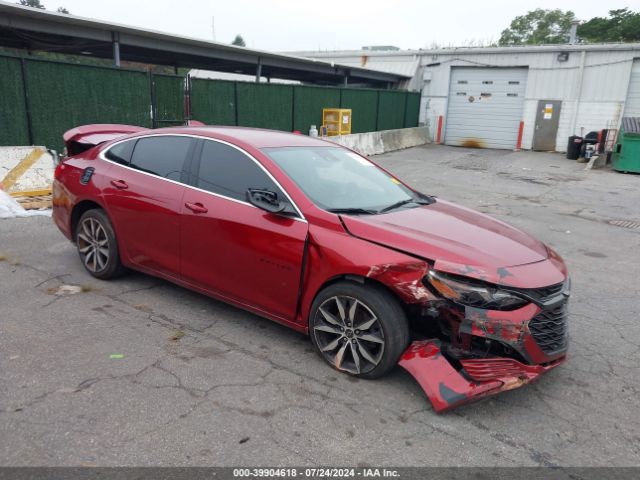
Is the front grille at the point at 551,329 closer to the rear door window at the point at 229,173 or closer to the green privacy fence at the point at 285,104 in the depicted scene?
the rear door window at the point at 229,173

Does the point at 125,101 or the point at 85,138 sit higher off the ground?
the point at 125,101

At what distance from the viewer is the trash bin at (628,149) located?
16.5 meters

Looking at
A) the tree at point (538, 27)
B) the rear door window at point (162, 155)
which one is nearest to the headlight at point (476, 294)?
the rear door window at point (162, 155)

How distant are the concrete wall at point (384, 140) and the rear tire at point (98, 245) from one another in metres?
11.6

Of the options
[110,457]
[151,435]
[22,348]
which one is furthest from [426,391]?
[22,348]

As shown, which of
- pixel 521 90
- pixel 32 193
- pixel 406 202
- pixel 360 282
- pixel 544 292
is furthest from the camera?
pixel 521 90

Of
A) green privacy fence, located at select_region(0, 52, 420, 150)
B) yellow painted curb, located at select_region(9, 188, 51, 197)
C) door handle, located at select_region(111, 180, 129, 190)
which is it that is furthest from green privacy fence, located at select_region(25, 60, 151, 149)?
door handle, located at select_region(111, 180, 129, 190)

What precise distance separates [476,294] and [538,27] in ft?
274

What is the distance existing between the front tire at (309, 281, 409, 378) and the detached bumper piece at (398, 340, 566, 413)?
15 cm

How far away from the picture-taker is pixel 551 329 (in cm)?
329

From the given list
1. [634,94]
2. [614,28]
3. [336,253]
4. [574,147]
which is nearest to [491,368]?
[336,253]

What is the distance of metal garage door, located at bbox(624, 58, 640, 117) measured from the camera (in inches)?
827

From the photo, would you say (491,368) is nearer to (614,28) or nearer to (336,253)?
(336,253)

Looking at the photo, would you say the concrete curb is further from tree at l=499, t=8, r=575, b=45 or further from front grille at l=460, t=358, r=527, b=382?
tree at l=499, t=8, r=575, b=45
